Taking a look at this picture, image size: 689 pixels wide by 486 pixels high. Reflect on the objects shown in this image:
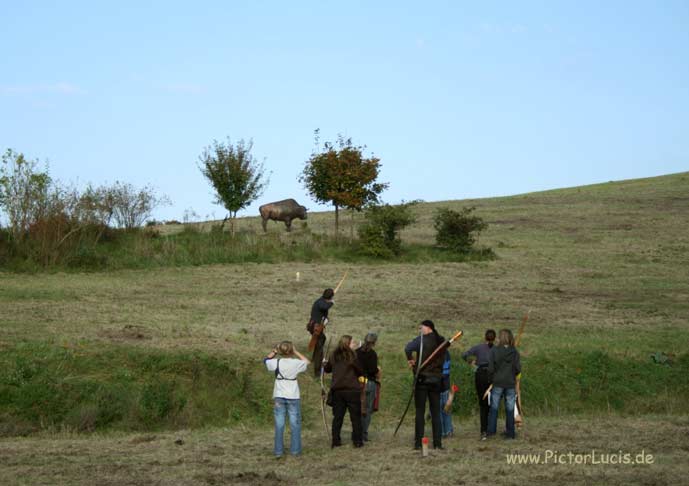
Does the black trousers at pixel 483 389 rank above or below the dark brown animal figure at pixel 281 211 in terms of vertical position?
below

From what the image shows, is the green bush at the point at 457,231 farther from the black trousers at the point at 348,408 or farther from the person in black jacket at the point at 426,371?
the person in black jacket at the point at 426,371

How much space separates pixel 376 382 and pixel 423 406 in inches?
54.4

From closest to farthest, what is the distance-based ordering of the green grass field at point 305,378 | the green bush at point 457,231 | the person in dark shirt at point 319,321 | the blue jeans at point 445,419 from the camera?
the green grass field at point 305,378, the blue jeans at point 445,419, the person in dark shirt at point 319,321, the green bush at point 457,231

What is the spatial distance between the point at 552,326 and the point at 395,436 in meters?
11.4

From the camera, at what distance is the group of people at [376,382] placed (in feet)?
46.6

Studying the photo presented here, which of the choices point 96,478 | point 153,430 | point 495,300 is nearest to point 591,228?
point 495,300

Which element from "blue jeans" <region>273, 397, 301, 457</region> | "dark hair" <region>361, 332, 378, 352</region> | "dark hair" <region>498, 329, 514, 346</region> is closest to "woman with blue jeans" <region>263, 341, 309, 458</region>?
"blue jeans" <region>273, 397, 301, 457</region>

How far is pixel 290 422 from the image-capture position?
1434 centimetres

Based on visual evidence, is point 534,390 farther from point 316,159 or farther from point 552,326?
point 316,159

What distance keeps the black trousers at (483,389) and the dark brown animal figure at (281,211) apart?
101 feet

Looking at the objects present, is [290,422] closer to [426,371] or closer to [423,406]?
[423,406]

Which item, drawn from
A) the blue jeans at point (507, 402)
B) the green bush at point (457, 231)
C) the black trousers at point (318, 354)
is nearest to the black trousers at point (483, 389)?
the blue jeans at point (507, 402)

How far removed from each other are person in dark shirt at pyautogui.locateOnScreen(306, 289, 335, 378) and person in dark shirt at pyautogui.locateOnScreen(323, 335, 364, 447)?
5053 millimetres

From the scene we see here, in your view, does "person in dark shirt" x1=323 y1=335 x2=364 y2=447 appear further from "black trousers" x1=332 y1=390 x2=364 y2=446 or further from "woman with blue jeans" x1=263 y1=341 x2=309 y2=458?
"woman with blue jeans" x1=263 y1=341 x2=309 y2=458
